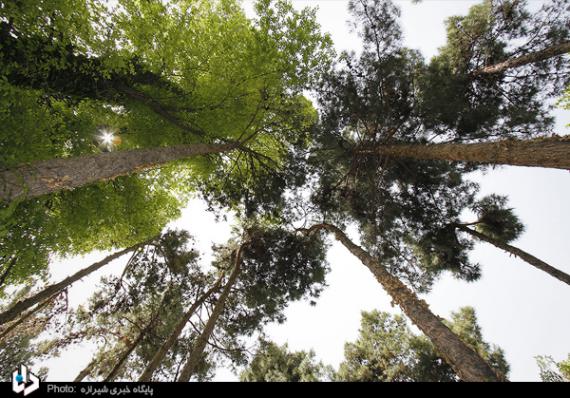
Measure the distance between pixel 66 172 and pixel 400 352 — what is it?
19.5 metres

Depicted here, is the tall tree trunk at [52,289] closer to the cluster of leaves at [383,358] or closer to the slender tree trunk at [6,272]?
the slender tree trunk at [6,272]

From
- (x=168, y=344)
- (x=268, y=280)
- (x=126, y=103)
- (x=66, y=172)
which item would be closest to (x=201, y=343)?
(x=168, y=344)

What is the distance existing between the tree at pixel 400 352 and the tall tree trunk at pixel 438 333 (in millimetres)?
11894

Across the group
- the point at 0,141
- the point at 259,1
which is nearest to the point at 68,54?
the point at 0,141

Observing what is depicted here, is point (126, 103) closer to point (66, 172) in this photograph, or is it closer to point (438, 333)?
point (66, 172)

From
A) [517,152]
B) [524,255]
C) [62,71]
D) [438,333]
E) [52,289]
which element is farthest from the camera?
[524,255]

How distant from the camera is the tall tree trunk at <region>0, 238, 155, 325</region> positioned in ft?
21.3

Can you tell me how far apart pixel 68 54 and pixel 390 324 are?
20.9 meters

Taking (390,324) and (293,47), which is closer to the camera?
(293,47)

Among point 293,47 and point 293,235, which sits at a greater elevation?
point 293,47

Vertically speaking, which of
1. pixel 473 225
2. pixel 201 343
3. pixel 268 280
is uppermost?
pixel 473 225

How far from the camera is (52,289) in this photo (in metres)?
7.33

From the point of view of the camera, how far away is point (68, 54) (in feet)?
19.1
